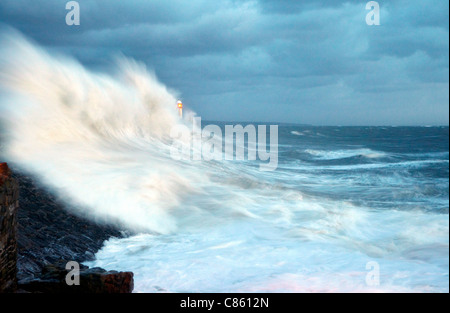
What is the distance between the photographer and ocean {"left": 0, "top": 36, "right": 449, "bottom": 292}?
16.0ft

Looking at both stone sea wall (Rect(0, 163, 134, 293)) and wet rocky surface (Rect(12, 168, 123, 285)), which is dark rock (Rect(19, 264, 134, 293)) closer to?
stone sea wall (Rect(0, 163, 134, 293))

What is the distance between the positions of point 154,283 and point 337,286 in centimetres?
206

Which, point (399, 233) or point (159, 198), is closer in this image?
point (399, 233)

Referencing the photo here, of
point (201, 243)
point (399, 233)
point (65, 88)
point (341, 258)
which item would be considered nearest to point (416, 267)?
point (341, 258)

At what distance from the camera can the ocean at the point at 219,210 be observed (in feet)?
16.0

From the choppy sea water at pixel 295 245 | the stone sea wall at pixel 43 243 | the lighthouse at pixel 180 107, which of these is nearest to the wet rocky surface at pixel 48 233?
the stone sea wall at pixel 43 243

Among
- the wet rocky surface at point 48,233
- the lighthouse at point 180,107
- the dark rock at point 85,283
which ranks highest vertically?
the lighthouse at point 180,107

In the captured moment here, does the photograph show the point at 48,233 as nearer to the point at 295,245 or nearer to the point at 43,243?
the point at 43,243

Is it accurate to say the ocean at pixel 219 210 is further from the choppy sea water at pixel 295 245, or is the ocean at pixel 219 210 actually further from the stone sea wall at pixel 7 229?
the stone sea wall at pixel 7 229

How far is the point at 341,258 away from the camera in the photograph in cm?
540

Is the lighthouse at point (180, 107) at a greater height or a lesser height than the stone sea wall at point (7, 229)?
greater

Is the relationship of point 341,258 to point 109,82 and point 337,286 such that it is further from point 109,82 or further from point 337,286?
point 109,82

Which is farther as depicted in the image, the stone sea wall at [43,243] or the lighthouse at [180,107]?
the lighthouse at [180,107]

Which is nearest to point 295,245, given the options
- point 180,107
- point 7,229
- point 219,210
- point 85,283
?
point 219,210
